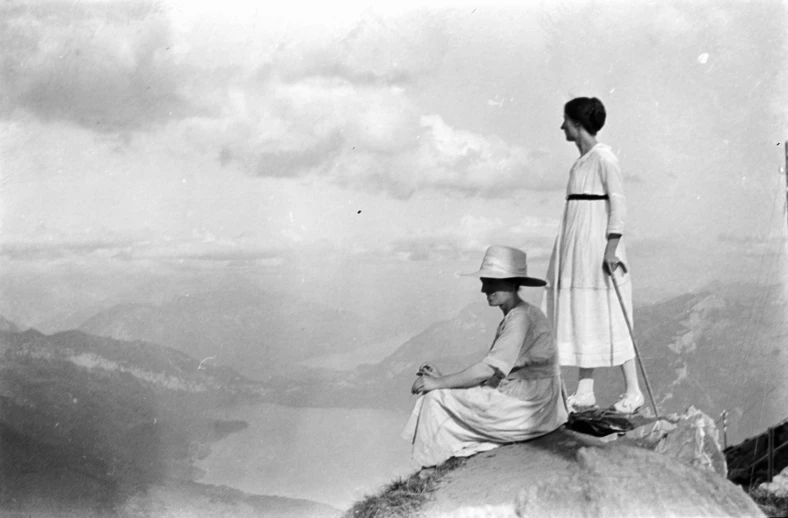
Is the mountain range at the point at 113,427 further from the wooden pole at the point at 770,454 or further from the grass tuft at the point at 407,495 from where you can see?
the wooden pole at the point at 770,454

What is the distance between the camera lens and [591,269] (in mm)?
5328

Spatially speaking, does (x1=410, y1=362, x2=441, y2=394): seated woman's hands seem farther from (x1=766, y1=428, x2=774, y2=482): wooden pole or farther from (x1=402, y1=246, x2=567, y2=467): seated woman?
(x1=766, y1=428, x2=774, y2=482): wooden pole

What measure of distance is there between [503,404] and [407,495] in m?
0.68

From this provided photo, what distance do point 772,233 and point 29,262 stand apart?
5.96 metres

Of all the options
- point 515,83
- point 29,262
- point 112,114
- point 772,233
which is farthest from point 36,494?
point 772,233

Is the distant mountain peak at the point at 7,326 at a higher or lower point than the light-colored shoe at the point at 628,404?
higher

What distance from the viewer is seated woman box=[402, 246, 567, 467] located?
475 centimetres

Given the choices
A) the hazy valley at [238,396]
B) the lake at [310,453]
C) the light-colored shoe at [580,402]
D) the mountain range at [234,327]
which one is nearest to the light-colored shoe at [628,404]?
the light-colored shoe at [580,402]

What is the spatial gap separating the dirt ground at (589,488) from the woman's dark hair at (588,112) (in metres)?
1.77

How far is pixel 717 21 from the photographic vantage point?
6793 millimetres

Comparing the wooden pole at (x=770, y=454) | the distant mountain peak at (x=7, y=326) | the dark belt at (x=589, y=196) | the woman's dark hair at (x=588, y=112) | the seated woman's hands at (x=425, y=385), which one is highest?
the woman's dark hair at (x=588, y=112)

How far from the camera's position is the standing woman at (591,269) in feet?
17.3

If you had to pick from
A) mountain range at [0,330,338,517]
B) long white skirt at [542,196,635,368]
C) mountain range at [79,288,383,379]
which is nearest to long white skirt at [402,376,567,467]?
long white skirt at [542,196,635,368]

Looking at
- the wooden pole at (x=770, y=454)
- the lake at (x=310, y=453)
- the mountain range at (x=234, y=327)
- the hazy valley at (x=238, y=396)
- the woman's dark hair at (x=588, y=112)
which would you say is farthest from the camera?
the mountain range at (x=234, y=327)
